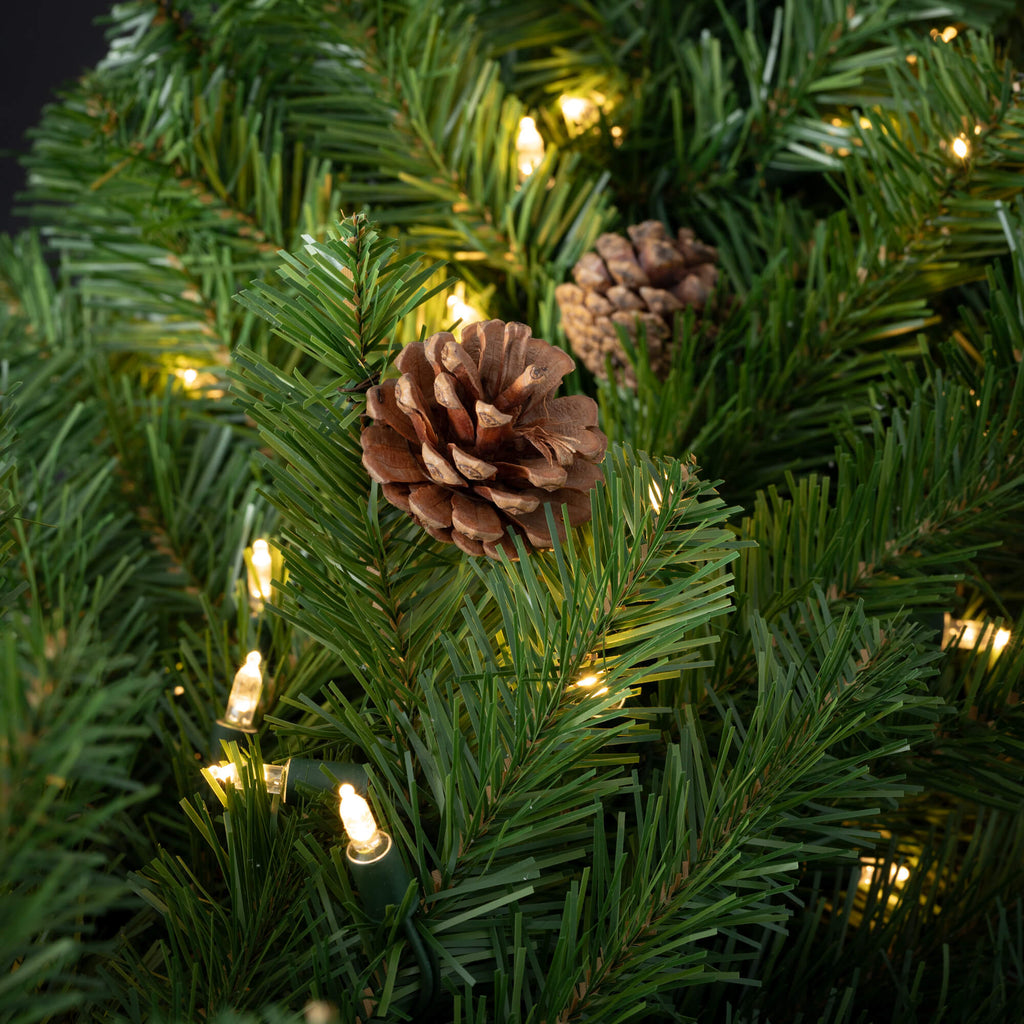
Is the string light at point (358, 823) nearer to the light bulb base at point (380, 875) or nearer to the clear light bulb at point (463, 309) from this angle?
the light bulb base at point (380, 875)

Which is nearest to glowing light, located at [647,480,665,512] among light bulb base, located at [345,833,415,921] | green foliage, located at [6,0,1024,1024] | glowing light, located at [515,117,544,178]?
green foliage, located at [6,0,1024,1024]

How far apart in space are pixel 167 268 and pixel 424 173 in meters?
0.12

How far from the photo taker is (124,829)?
24 centimetres

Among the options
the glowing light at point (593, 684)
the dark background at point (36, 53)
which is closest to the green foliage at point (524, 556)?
the glowing light at point (593, 684)

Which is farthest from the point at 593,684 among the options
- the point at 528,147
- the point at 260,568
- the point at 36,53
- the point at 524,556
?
the point at 36,53

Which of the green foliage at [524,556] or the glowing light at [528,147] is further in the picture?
the glowing light at [528,147]

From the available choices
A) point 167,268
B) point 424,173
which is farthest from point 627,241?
point 167,268

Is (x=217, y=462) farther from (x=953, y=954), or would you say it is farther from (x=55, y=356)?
(x=953, y=954)

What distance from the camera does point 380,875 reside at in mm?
207

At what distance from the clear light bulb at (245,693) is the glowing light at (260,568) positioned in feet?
0.10

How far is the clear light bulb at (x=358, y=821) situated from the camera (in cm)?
20

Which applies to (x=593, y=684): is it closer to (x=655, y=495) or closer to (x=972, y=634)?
(x=655, y=495)

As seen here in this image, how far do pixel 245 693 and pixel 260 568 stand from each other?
0.05 metres

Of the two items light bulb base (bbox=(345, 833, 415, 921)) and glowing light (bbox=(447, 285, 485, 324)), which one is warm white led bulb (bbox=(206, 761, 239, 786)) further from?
glowing light (bbox=(447, 285, 485, 324))
